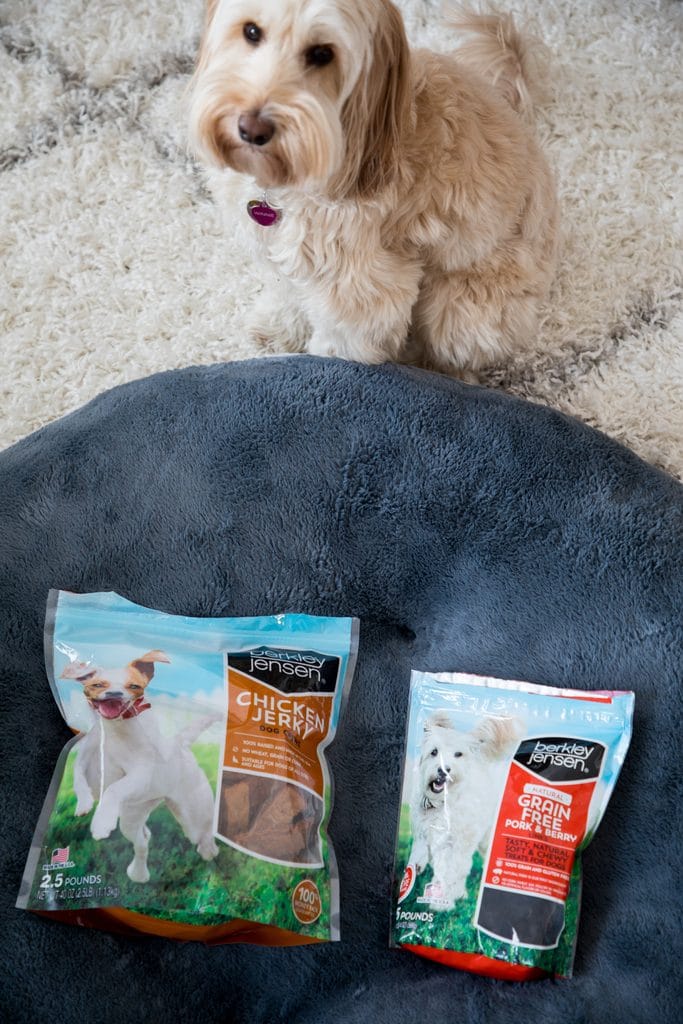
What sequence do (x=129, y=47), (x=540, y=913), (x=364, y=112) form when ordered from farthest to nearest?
(x=129, y=47) < (x=540, y=913) < (x=364, y=112)

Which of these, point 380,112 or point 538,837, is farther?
point 538,837

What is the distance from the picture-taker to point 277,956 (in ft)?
4.16

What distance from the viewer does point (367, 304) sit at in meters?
1.38

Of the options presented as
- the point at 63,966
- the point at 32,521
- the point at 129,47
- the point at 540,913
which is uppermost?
the point at 129,47

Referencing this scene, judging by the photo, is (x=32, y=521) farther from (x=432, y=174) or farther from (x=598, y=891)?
(x=598, y=891)

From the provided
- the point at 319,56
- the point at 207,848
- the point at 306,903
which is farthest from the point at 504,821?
the point at 319,56

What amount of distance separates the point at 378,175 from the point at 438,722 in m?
0.76

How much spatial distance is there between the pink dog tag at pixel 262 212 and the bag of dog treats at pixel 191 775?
573 mm

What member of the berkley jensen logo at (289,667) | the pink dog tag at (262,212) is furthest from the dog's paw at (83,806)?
the pink dog tag at (262,212)

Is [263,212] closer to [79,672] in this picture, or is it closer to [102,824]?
[79,672]

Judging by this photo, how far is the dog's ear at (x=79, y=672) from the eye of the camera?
4.32ft

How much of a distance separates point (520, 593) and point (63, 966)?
0.79 metres

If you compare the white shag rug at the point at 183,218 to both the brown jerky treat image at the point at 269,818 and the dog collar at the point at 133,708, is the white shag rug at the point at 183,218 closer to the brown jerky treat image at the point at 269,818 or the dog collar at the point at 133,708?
the dog collar at the point at 133,708

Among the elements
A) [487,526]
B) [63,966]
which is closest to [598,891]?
[487,526]
